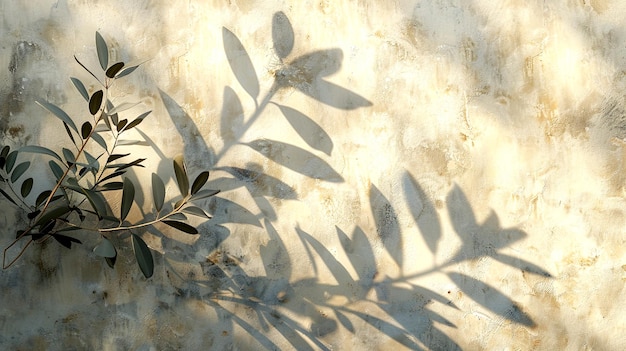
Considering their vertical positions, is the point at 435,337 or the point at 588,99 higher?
the point at 588,99

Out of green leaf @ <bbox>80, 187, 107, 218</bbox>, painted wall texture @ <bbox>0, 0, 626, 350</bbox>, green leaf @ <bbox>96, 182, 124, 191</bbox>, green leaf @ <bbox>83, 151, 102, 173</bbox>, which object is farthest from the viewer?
painted wall texture @ <bbox>0, 0, 626, 350</bbox>

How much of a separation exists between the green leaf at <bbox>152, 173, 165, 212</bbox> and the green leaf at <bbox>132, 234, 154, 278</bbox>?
0.40 feet

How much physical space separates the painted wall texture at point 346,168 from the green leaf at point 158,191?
0.16m

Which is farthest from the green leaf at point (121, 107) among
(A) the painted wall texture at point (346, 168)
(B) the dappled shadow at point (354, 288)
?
(B) the dappled shadow at point (354, 288)

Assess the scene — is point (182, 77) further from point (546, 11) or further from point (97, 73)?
point (546, 11)

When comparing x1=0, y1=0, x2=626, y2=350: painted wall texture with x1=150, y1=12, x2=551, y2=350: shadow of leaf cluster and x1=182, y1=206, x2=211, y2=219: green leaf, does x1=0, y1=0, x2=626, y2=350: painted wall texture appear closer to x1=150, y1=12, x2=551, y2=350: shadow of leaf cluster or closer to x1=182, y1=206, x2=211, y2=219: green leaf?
x1=150, y1=12, x2=551, y2=350: shadow of leaf cluster

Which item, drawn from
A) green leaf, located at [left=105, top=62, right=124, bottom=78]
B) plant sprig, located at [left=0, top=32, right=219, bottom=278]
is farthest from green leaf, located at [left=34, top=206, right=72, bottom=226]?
green leaf, located at [left=105, top=62, right=124, bottom=78]

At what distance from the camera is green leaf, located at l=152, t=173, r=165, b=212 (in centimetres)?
195

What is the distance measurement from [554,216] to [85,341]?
1.74 meters

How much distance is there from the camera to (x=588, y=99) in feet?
7.04

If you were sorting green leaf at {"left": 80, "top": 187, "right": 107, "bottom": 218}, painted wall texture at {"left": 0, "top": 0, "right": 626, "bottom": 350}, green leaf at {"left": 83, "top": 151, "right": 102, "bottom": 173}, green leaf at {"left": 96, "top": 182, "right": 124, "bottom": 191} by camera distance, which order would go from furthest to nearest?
painted wall texture at {"left": 0, "top": 0, "right": 626, "bottom": 350} < green leaf at {"left": 96, "top": 182, "right": 124, "bottom": 191} < green leaf at {"left": 83, "top": 151, "right": 102, "bottom": 173} < green leaf at {"left": 80, "top": 187, "right": 107, "bottom": 218}

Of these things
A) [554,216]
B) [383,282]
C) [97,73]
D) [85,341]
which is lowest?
[85,341]

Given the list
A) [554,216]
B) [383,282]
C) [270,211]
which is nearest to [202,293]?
[270,211]

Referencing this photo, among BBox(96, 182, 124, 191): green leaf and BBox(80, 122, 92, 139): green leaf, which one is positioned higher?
BBox(80, 122, 92, 139): green leaf
